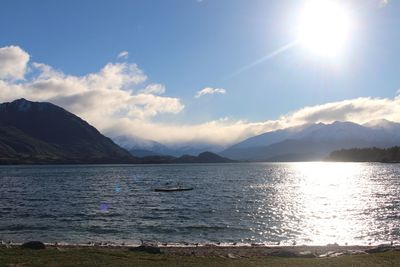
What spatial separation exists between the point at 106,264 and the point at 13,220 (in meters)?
48.2

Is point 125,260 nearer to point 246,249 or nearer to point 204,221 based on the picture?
point 246,249

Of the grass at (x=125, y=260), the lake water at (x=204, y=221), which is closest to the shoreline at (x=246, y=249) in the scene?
the grass at (x=125, y=260)

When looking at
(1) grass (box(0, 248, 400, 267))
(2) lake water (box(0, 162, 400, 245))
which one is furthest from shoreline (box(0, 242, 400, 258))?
(2) lake water (box(0, 162, 400, 245))

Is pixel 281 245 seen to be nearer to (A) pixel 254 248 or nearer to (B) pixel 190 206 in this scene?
(A) pixel 254 248

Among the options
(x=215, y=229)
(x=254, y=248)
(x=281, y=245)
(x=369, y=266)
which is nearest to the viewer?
(x=369, y=266)

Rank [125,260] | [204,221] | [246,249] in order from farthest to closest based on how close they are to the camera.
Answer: [204,221] → [246,249] → [125,260]

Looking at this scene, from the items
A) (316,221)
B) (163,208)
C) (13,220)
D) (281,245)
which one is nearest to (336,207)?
(316,221)

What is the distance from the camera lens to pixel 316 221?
235ft

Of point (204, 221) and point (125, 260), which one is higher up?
point (125, 260)

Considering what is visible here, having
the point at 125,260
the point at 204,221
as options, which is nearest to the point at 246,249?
the point at 125,260

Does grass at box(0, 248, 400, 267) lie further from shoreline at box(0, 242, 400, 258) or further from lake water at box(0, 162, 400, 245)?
lake water at box(0, 162, 400, 245)

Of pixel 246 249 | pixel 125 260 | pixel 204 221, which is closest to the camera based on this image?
pixel 125 260

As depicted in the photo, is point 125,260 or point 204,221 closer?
point 125,260

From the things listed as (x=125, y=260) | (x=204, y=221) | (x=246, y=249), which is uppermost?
(x=125, y=260)
